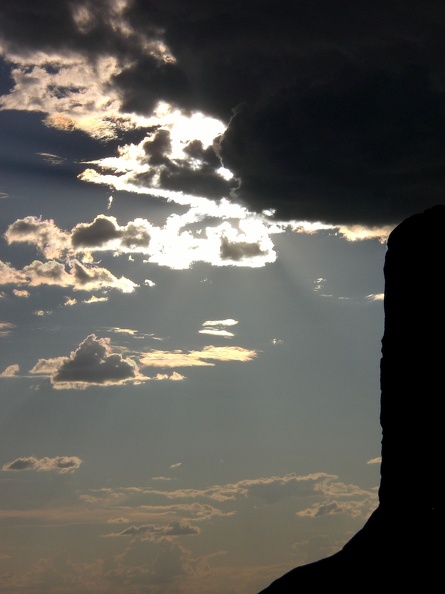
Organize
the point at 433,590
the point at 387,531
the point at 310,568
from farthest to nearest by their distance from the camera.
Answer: the point at 310,568, the point at 387,531, the point at 433,590

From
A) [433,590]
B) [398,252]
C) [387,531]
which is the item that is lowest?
[433,590]

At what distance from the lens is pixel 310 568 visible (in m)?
35.3

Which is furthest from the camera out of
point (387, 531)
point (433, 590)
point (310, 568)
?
point (310, 568)

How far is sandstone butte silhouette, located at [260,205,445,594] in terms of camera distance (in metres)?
31.5

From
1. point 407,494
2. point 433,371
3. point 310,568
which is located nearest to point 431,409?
point 433,371

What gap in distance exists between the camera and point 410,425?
32156 mm

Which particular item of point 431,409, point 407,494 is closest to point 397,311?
point 431,409

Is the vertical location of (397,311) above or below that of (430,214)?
below

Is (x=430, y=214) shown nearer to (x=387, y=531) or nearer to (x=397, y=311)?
(x=397, y=311)

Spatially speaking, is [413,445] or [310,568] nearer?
[413,445]

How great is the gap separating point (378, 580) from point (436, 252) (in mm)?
12525

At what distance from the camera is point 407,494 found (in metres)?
32.0

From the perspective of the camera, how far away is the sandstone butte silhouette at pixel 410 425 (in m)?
31.5

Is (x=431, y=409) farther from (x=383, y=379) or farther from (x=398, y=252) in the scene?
(x=398, y=252)
